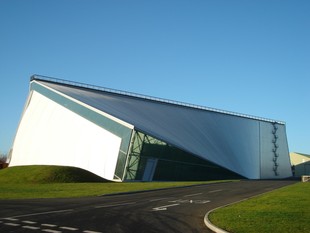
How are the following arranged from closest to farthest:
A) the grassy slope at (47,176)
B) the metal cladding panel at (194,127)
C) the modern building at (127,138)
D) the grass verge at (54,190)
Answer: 1. the grass verge at (54,190)
2. the grassy slope at (47,176)
3. the modern building at (127,138)
4. the metal cladding panel at (194,127)

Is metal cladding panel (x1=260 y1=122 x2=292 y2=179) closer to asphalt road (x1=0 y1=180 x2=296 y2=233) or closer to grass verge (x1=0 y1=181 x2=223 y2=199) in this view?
grass verge (x1=0 y1=181 x2=223 y2=199)

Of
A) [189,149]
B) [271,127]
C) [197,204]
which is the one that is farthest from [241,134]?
[197,204]

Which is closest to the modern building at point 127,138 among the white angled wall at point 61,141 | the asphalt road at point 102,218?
the white angled wall at point 61,141

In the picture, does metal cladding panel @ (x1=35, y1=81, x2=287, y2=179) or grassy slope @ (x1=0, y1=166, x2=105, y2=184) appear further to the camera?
metal cladding panel @ (x1=35, y1=81, x2=287, y2=179)

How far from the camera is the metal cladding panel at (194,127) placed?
45.0m

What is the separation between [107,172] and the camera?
38844 mm

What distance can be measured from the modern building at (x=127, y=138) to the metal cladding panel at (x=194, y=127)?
19cm

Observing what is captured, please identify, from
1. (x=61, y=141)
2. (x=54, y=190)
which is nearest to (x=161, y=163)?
(x=61, y=141)

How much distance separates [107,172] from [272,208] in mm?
25297

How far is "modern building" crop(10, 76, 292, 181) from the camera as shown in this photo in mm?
39812

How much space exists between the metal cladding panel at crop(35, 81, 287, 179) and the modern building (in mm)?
185

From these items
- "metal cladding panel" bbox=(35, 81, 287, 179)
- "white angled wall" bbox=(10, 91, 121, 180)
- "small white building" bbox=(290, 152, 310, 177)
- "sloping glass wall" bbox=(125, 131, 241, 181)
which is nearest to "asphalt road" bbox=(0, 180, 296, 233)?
"sloping glass wall" bbox=(125, 131, 241, 181)

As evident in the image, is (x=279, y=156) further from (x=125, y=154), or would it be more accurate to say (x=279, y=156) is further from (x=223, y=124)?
(x=125, y=154)

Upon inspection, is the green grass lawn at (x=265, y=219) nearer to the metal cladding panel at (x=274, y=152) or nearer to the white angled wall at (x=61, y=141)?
the white angled wall at (x=61, y=141)
